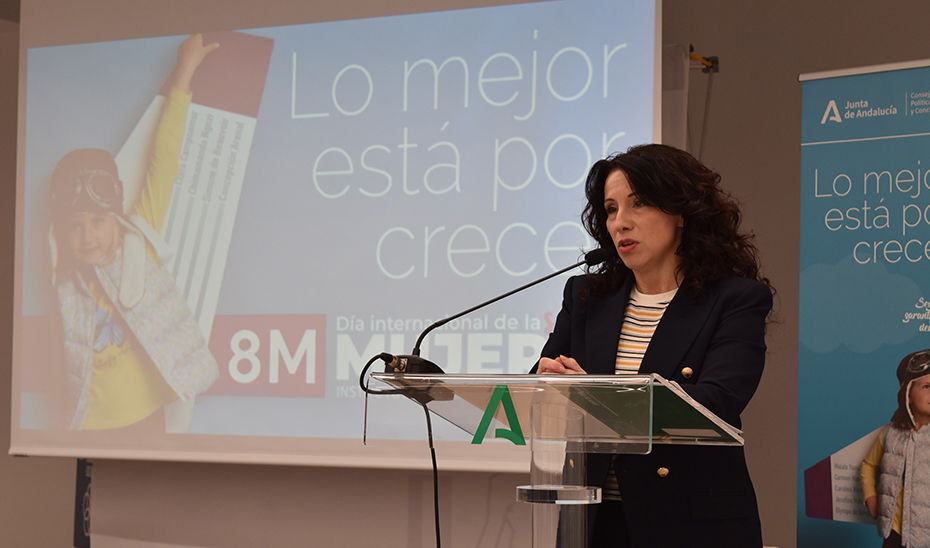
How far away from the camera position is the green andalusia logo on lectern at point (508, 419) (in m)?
1.15

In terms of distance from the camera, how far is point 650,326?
5.17 ft

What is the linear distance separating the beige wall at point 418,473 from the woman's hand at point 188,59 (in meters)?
0.07

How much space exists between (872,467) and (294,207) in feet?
8.08

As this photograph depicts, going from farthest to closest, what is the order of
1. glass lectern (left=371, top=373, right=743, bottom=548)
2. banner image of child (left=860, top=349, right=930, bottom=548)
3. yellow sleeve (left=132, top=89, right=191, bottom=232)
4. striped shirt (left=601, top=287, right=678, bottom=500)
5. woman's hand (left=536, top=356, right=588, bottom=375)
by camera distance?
yellow sleeve (left=132, top=89, right=191, bottom=232), banner image of child (left=860, top=349, right=930, bottom=548), striped shirt (left=601, top=287, right=678, bottom=500), woman's hand (left=536, top=356, right=588, bottom=375), glass lectern (left=371, top=373, right=743, bottom=548)

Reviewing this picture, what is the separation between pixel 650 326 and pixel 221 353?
89.5 inches

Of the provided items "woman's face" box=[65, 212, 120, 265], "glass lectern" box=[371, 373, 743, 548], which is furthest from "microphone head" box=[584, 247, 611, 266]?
"woman's face" box=[65, 212, 120, 265]

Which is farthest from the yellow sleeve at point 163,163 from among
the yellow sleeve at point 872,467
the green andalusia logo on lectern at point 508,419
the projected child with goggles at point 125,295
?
the yellow sleeve at point 872,467

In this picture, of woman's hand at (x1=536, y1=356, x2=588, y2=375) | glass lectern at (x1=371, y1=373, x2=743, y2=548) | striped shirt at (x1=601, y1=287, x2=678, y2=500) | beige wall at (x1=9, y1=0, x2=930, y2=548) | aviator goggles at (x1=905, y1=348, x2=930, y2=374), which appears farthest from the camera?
beige wall at (x1=9, y1=0, x2=930, y2=548)

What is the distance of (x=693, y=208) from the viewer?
156 centimetres

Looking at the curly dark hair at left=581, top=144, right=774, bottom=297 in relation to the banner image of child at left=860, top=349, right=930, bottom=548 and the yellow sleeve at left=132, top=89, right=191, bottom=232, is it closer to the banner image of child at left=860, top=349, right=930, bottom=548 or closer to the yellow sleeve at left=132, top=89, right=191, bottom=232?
the banner image of child at left=860, top=349, right=930, bottom=548

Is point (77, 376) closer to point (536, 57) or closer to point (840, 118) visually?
point (536, 57)

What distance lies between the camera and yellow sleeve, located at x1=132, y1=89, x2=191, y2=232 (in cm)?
350

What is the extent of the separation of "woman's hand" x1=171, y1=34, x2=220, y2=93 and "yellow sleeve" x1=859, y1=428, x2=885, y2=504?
3.09m

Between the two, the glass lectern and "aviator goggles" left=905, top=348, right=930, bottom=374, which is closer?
the glass lectern
